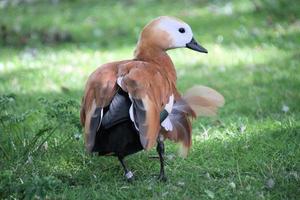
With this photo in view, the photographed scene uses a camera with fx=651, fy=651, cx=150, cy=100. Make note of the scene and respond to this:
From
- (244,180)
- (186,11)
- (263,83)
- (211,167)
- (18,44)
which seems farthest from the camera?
(186,11)

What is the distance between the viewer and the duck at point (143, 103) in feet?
11.9

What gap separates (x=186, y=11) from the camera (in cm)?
942

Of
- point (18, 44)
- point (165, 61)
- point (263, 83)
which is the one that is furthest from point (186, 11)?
point (165, 61)

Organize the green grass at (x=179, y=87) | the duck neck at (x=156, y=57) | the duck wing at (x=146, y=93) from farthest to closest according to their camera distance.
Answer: the duck neck at (x=156, y=57) < the green grass at (x=179, y=87) < the duck wing at (x=146, y=93)

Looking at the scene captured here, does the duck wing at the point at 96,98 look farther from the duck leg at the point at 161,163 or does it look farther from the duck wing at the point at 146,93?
the duck leg at the point at 161,163

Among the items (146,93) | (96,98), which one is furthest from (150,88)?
A: (96,98)

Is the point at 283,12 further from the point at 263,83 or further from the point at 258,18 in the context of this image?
the point at 263,83

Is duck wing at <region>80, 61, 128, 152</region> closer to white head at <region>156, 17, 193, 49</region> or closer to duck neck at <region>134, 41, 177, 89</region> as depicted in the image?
duck neck at <region>134, 41, 177, 89</region>

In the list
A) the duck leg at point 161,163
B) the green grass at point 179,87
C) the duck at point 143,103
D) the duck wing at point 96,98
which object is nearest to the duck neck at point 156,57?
the duck at point 143,103

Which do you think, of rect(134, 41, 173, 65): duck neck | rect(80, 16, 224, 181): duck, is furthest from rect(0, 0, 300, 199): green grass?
rect(134, 41, 173, 65): duck neck

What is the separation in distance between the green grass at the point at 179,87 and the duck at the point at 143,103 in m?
0.28

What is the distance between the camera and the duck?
11.9 feet

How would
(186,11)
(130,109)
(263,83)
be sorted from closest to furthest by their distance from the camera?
1. (130,109)
2. (263,83)
3. (186,11)

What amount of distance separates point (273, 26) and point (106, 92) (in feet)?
16.7
